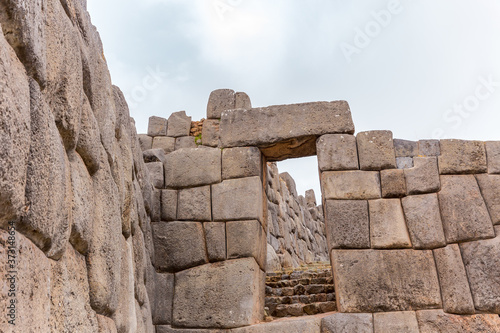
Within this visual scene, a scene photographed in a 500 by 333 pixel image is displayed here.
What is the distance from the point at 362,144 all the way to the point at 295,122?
36.0 inches

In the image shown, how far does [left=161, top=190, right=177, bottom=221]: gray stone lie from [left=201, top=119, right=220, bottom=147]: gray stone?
2126 mm

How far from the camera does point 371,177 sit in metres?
6.08

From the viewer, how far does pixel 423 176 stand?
5.98m

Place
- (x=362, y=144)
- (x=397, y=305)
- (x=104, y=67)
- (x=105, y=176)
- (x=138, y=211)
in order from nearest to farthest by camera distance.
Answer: (x=105, y=176) < (x=104, y=67) < (x=138, y=211) < (x=397, y=305) < (x=362, y=144)

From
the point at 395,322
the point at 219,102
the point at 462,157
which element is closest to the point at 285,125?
the point at 462,157

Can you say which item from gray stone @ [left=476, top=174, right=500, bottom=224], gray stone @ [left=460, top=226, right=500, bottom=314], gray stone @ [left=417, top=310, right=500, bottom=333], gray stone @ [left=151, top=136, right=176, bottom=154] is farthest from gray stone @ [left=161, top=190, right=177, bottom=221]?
gray stone @ [left=476, top=174, right=500, bottom=224]

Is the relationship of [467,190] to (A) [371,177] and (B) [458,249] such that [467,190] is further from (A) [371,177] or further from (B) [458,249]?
(A) [371,177]

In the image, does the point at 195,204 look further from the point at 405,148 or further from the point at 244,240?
the point at 405,148

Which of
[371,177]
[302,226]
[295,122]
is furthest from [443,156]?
[302,226]

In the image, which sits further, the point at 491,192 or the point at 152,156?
the point at 152,156

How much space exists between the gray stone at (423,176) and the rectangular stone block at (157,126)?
4.62 metres

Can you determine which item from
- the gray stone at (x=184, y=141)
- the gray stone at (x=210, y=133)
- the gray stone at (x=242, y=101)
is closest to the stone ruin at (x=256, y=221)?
the gray stone at (x=210, y=133)

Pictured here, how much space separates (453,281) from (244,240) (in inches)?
95.8

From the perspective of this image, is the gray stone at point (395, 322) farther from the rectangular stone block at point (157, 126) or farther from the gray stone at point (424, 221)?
the rectangular stone block at point (157, 126)
